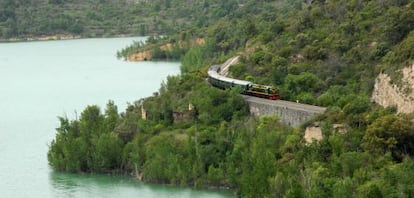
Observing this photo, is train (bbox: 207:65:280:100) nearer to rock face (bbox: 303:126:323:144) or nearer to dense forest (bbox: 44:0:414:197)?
dense forest (bbox: 44:0:414:197)

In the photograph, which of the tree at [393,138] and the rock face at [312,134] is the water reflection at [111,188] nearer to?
the rock face at [312,134]

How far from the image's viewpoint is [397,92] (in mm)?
44281

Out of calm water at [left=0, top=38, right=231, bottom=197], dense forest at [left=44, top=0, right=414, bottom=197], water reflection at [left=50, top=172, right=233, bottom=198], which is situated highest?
dense forest at [left=44, top=0, right=414, bottom=197]

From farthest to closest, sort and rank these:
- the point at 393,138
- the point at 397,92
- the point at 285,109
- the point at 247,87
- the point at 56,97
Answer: the point at 56,97
the point at 247,87
the point at 285,109
the point at 397,92
the point at 393,138

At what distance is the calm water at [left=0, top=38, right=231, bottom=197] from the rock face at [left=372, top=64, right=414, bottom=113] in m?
8.53

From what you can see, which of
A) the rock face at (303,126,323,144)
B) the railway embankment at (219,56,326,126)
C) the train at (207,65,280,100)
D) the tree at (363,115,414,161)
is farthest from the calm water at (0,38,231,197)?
the train at (207,65,280,100)

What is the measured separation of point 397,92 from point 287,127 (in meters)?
6.01

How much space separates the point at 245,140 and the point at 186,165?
2.98 m

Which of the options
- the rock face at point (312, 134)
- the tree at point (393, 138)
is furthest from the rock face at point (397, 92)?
the rock face at point (312, 134)

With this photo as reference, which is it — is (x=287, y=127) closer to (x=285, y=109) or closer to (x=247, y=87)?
(x=285, y=109)

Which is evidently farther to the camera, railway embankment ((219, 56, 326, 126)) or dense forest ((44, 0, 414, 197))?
railway embankment ((219, 56, 326, 126))

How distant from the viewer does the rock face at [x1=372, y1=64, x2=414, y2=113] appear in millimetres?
43031

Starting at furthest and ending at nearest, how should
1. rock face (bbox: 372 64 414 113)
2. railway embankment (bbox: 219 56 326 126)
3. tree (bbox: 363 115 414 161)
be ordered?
railway embankment (bbox: 219 56 326 126)
rock face (bbox: 372 64 414 113)
tree (bbox: 363 115 414 161)

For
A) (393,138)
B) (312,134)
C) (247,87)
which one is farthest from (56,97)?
(393,138)
